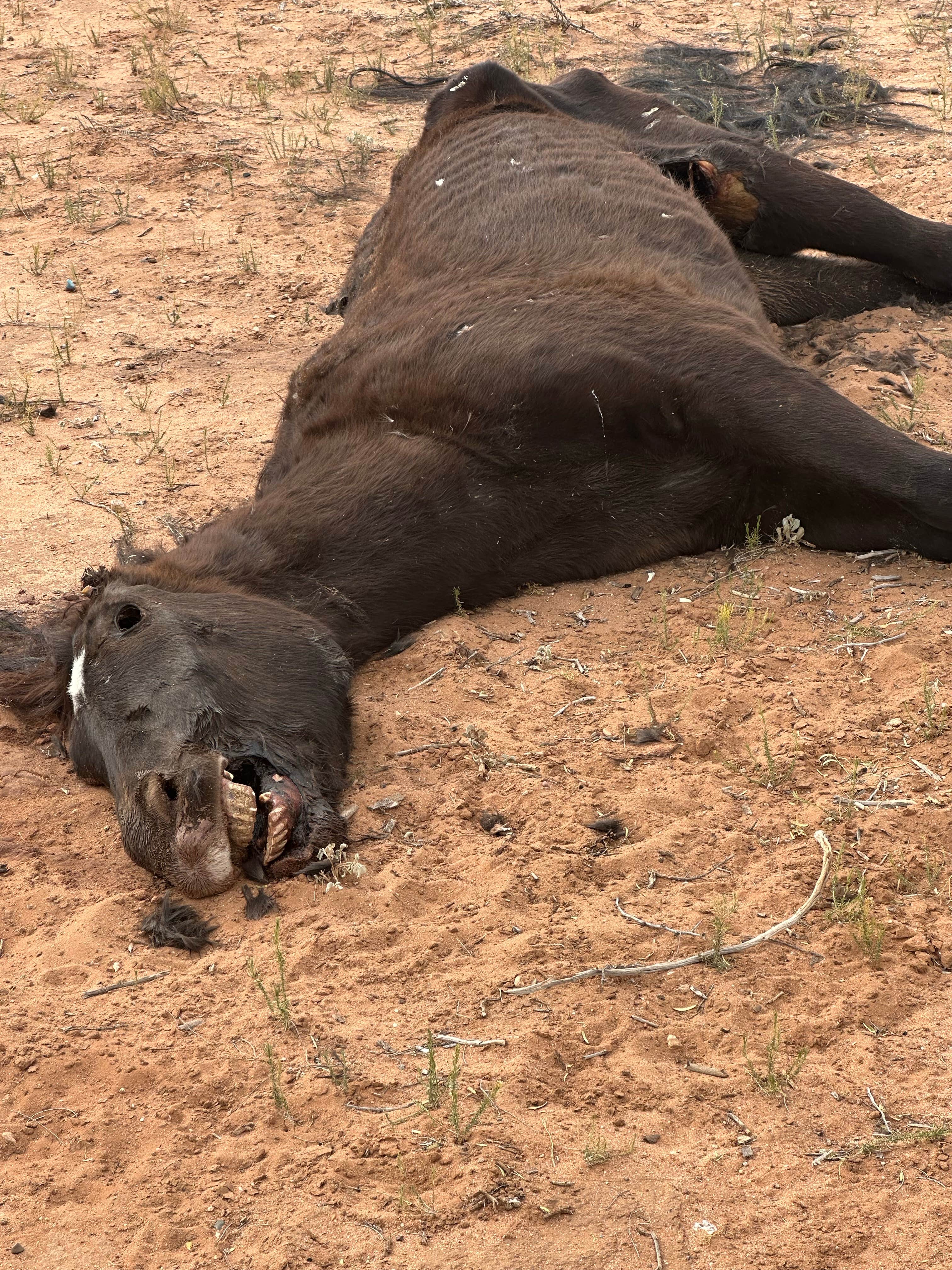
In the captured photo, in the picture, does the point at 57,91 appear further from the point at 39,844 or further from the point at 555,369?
the point at 39,844

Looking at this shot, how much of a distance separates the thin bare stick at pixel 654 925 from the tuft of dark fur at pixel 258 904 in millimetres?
874

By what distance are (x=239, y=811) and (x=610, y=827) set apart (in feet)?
3.05

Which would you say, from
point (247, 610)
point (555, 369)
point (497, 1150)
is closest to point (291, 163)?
point (555, 369)

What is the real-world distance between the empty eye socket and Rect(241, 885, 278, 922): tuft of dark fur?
2.79 feet

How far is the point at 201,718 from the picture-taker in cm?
345

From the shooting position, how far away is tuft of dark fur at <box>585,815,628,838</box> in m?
3.36

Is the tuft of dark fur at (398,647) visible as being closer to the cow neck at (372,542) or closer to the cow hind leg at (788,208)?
the cow neck at (372,542)

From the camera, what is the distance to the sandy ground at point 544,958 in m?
2.37

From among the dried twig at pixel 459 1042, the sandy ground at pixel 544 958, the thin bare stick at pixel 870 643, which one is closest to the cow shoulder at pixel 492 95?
the sandy ground at pixel 544 958

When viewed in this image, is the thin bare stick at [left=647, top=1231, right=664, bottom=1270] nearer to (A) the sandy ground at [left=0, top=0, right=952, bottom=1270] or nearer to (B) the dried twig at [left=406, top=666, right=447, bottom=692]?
(A) the sandy ground at [left=0, top=0, right=952, bottom=1270]

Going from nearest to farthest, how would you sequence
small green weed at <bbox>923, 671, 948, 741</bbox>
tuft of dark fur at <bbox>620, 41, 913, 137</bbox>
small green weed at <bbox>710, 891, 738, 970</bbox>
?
1. small green weed at <bbox>710, 891, 738, 970</bbox>
2. small green weed at <bbox>923, 671, 948, 741</bbox>
3. tuft of dark fur at <bbox>620, 41, 913, 137</bbox>

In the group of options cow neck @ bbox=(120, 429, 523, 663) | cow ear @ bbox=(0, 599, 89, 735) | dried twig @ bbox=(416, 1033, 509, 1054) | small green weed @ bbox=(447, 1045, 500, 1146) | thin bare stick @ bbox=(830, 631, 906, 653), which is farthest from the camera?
cow neck @ bbox=(120, 429, 523, 663)

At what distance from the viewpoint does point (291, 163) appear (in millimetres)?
8938

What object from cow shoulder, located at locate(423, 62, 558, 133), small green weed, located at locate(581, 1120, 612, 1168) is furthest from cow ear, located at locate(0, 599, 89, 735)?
cow shoulder, located at locate(423, 62, 558, 133)
